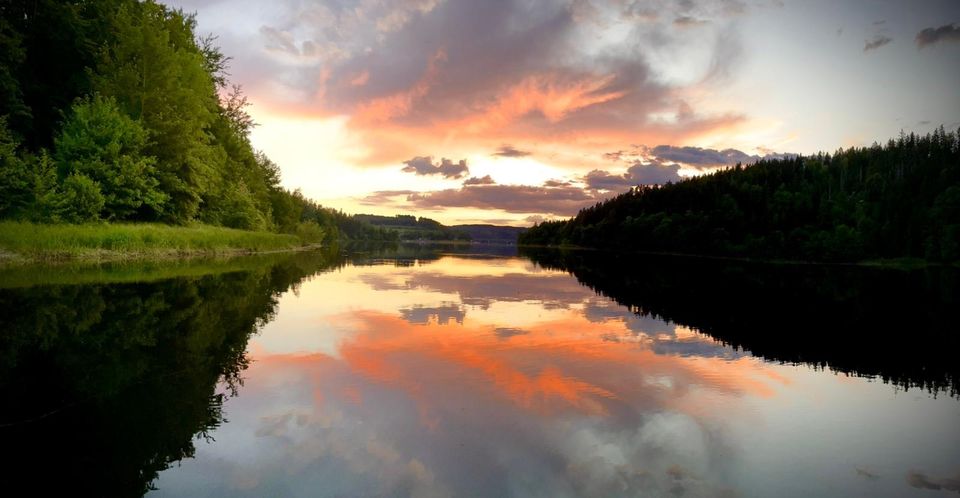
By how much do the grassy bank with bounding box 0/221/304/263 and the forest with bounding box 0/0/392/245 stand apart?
1.45 metres

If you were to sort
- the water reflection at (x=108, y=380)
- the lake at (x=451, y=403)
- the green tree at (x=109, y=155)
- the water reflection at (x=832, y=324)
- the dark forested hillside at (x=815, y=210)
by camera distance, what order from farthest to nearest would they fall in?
the dark forested hillside at (x=815, y=210) < the green tree at (x=109, y=155) < the water reflection at (x=832, y=324) < the lake at (x=451, y=403) < the water reflection at (x=108, y=380)

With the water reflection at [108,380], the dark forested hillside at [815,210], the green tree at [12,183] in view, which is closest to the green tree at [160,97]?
the green tree at [12,183]

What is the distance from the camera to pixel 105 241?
107 feet

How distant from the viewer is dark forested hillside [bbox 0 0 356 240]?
3155 centimetres

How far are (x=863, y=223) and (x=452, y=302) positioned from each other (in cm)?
11471

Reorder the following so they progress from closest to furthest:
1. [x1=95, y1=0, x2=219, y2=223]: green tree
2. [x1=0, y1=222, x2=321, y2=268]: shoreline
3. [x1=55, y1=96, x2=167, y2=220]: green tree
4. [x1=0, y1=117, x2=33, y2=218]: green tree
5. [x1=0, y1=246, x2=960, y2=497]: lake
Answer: [x1=0, y1=246, x2=960, y2=497]: lake
[x1=0, y1=222, x2=321, y2=268]: shoreline
[x1=0, y1=117, x2=33, y2=218]: green tree
[x1=55, y1=96, x2=167, y2=220]: green tree
[x1=95, y1=0, x2=219, y2=223]: green tree

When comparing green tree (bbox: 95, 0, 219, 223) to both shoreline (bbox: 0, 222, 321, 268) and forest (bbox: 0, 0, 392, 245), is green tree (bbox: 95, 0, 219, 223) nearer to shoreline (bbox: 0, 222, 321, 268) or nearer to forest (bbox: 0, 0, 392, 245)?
forest (bbox: 0, 0, 392, 245)

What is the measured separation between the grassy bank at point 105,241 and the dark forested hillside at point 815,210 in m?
105

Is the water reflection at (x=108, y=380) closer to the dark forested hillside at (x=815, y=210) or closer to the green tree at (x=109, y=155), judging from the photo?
the green tree at (x=109, y=155)

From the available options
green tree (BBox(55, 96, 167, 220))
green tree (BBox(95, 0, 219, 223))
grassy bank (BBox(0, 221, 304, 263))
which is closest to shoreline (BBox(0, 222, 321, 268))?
grassy bank (BBox(0, 221, 304, 263))

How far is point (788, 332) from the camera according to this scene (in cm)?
1730

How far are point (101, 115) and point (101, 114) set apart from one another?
0.29 feet

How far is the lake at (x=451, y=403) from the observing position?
584 centimetres

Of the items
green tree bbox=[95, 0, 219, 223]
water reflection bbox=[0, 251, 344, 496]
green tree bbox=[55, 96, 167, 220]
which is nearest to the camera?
water reflection bbox=[0, 251, 344, 496]
